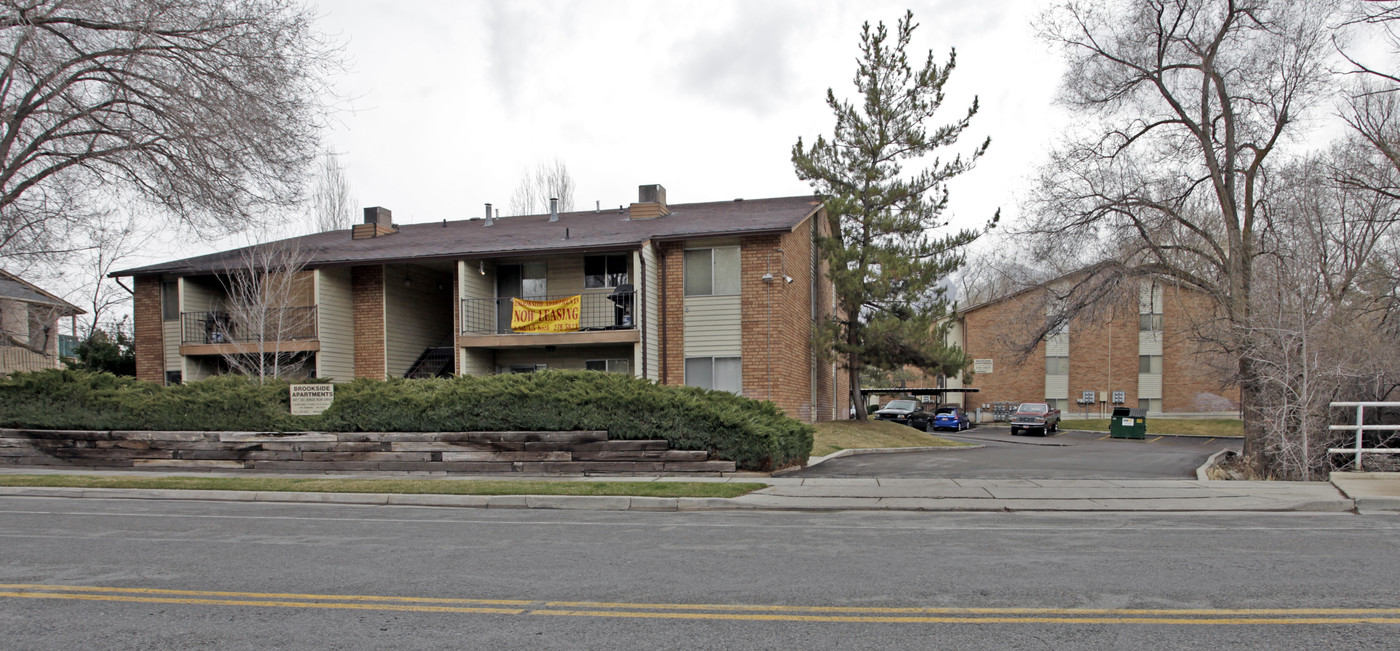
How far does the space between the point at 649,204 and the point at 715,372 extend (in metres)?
6.65

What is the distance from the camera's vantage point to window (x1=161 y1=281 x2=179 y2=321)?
25438mm

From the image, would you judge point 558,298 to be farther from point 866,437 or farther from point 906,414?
point 906,414

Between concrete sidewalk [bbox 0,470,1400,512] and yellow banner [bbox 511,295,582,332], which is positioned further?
yellow banner [bbox 511,295,582,332]

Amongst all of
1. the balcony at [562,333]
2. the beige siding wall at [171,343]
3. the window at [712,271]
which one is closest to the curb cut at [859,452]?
the window at [712,271]

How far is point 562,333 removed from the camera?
858 inches

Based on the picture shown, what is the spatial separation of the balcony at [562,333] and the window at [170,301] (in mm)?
9798

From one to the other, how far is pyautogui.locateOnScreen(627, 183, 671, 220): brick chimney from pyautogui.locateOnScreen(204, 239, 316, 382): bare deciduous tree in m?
9.53

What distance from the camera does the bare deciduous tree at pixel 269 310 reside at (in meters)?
22.8

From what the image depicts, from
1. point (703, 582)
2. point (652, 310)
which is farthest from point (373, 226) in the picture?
point (703, 582)

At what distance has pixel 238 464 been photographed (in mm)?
15609

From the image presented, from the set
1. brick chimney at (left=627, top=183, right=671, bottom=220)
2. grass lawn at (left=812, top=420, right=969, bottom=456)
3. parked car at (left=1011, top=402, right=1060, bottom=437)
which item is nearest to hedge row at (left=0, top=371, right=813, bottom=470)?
grass lawn at (left=812, top=420, right=969, bottom=456)

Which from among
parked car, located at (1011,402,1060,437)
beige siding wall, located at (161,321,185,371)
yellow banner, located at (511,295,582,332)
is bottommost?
parked car, located at (1011,402,1060,437)

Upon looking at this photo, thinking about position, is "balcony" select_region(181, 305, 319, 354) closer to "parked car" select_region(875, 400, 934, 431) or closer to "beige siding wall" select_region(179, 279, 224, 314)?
"beige siding wall" select_region(179, 279, 224, 314)

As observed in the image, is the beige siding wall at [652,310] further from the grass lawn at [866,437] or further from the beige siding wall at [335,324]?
the beige siding wall at [335,324]
